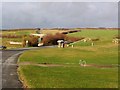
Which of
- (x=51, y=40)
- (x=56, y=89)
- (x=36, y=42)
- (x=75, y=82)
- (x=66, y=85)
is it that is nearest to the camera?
(x=56, y=89)

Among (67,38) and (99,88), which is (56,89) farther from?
(67,38)

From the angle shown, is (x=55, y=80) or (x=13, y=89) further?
(x=55, y=80)

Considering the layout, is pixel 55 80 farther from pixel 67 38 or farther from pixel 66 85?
pixel 67 38

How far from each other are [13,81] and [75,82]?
4.72m

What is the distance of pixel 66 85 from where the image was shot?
2158 centimetres

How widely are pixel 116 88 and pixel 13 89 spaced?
6991 mm

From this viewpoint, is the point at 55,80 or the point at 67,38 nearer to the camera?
the point at 55,80

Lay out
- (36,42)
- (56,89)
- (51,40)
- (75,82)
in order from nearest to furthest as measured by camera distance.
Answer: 1. (56,89)
2. (75,82)
3. (36,42)
4. (51,40)

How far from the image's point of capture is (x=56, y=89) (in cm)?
1991

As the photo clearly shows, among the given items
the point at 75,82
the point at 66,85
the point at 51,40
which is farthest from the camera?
the point at 51,40

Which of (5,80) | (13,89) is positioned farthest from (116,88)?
(5,80)

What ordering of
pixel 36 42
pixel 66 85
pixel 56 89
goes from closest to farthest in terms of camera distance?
1. pixel 56 89
2. pixel 66 85
3. pixel 36 42

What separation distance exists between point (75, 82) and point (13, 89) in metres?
5.18

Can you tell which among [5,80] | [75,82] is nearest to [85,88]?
[75,82]
